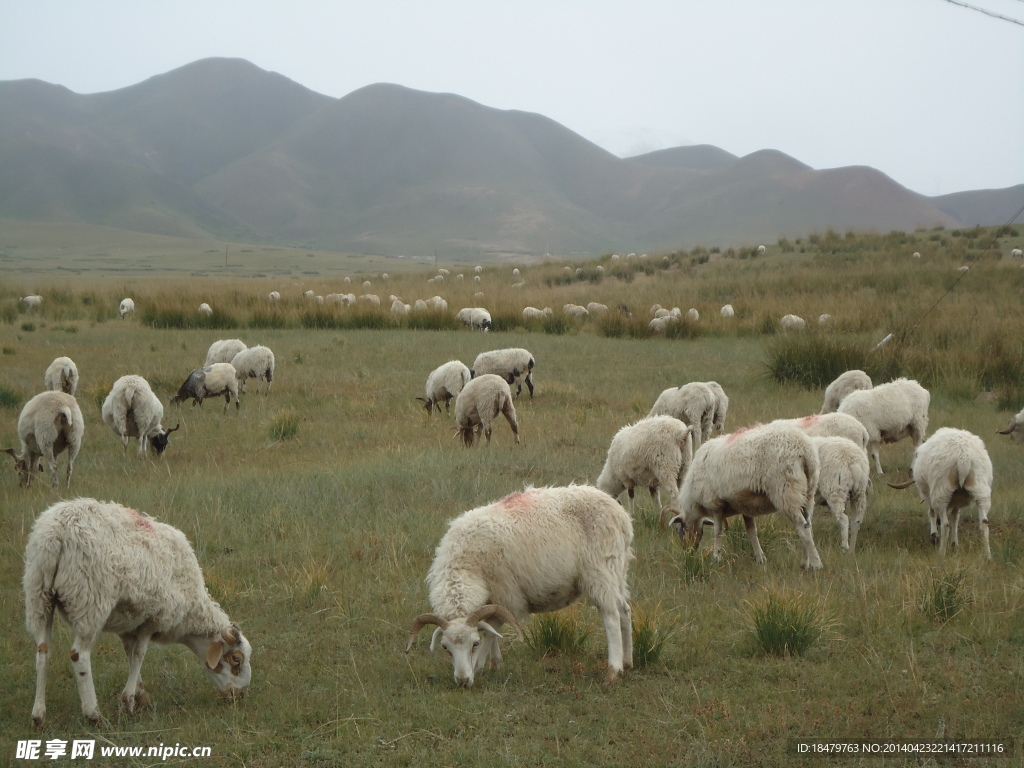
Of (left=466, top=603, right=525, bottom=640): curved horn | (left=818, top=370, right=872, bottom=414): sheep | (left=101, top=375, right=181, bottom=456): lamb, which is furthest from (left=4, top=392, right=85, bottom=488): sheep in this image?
(left=818, top=370, right=872, bottom=414): sheep

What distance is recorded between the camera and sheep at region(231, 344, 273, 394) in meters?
16.6

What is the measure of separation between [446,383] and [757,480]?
8.43 metres

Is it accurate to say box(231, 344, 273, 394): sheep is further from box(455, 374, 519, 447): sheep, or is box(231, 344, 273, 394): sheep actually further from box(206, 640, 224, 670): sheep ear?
Result: box(206, 640, 224, 670): sheep ear

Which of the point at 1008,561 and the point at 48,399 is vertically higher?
the point at 48,399

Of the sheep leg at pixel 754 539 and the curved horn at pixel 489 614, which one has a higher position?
the curved horn at pixel 489 614

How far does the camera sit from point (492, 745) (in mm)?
4418

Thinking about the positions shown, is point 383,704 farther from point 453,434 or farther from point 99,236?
point 99,236

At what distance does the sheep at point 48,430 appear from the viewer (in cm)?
978

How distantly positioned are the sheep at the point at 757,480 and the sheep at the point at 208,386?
10.1 metres

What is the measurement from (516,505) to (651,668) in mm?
1325

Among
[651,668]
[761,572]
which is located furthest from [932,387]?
[651,668]

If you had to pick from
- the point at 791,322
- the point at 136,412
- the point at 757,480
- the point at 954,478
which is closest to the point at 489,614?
the point at 757,480

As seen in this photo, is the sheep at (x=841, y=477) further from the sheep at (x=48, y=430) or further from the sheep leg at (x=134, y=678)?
the sheep at (x=48, y=430)

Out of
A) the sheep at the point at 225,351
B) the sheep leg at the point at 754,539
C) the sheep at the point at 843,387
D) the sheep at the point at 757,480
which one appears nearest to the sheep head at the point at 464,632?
the sheep at the point at 757,480
